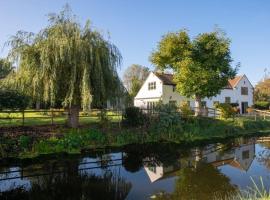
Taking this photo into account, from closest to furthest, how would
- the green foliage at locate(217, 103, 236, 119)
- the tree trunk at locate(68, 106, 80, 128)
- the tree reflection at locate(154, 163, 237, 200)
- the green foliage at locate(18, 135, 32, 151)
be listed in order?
the tree reflection at locate(154, 163, 237, 200)
the green foliage at locate(18, 135, 32, 151)
the tree trunk at locate(68, 106, 80, 128)
the green foliage at locate(217, 103, 236, 119)

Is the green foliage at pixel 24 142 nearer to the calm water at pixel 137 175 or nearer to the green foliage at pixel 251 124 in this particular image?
the calm water at pixel 137 175

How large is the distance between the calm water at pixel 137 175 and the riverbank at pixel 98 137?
1.17 m

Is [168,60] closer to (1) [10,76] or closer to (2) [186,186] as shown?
(1) [10,76]

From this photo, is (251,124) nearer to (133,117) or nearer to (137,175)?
(133,117)

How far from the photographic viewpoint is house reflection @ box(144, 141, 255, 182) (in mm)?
11399

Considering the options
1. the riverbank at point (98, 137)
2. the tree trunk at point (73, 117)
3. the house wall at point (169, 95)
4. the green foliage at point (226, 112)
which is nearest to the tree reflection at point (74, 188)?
the riverbank at point (98, 137)

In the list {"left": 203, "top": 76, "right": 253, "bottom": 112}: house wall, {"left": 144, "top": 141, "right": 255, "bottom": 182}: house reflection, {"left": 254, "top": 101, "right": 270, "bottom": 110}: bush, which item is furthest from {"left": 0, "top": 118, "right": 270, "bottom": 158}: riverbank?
{"left": 254, "top": 101, "right": 270, "bottom": 110}: bush

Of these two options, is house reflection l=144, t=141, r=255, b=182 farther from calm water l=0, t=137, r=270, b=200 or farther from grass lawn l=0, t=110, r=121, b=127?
grass lawn l=0, t=110, r=121, b=127

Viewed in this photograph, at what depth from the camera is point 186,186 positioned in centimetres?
934

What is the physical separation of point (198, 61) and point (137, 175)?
68.5ft

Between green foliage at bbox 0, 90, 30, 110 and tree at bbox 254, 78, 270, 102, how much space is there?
47584 mm

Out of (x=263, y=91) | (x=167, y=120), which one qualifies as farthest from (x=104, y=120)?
(x=263, y=91)

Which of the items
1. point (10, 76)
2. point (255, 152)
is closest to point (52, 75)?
point (10, 76)

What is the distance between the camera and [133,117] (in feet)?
63.7
